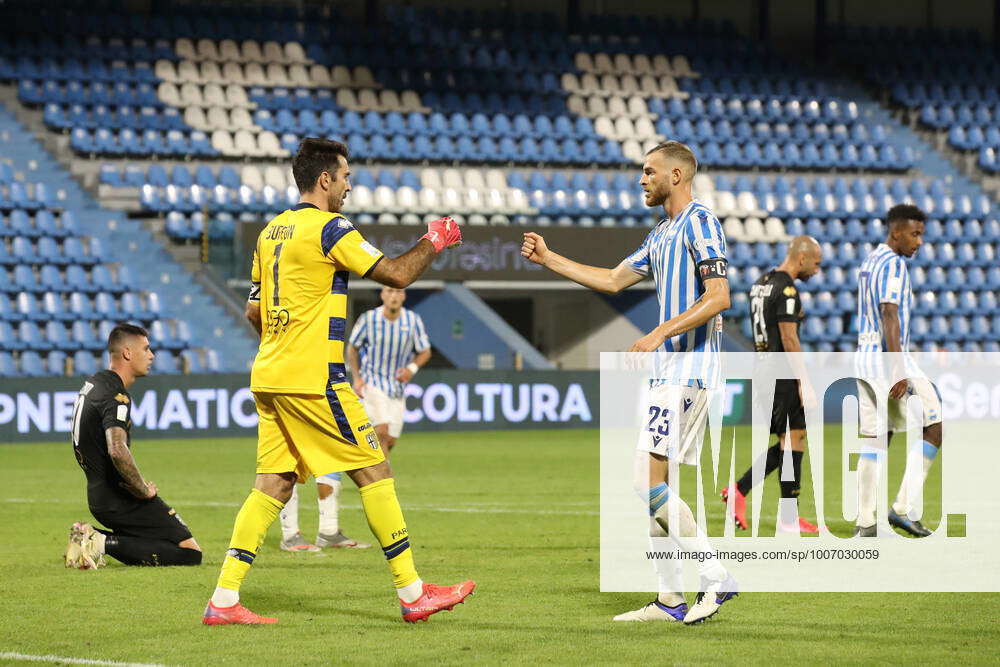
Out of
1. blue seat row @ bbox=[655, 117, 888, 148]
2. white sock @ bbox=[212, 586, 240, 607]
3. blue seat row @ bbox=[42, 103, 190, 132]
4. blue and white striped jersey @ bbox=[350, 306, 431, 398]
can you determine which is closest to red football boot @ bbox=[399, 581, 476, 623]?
white sock @ bbox=[212, 586, 240, 607]

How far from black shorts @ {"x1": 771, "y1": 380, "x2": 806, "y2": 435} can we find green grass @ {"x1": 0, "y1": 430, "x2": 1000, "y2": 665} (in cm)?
169

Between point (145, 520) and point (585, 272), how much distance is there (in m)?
3.56

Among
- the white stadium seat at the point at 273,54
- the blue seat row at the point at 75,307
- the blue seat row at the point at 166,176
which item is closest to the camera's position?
the blue seat row at the point at 75,307

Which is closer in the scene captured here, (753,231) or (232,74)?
(753,231)

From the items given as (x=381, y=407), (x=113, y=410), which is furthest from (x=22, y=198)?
(x=113, y=410)

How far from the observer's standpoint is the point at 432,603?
7.51m

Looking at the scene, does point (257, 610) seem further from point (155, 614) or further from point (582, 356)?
point (582, 356)

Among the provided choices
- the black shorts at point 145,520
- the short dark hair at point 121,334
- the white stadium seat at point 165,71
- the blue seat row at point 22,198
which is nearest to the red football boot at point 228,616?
the black shorts at point 145,520

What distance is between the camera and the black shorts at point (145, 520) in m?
9.70

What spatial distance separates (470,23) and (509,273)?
9.89 metres

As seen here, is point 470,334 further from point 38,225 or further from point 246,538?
point 246,538

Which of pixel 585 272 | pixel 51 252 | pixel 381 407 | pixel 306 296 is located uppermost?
pixel 51 252

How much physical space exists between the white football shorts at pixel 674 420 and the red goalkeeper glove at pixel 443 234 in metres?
1.24

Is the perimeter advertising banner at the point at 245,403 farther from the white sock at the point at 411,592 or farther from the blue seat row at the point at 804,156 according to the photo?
the white sock at the point at 411,592
